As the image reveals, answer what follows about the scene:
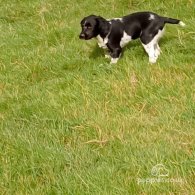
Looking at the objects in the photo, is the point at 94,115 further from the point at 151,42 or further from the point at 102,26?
the point at 102,26

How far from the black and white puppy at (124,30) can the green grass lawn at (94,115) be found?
8.4 inches

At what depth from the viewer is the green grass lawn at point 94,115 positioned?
412 cm

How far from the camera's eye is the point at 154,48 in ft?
23.8

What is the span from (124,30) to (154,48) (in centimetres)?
67

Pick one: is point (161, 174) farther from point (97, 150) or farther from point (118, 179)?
point (97, 150)

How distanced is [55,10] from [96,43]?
8.98ft

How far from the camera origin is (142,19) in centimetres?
746

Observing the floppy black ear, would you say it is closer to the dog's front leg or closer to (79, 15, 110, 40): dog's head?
(79, 15, 110, 40): dog's head

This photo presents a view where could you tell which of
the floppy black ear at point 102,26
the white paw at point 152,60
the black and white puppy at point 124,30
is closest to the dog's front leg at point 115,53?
the black and white puppy at point 124,30

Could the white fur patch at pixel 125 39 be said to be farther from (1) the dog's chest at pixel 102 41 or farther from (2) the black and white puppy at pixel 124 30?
(1) the dog's chest at pixel 102 41

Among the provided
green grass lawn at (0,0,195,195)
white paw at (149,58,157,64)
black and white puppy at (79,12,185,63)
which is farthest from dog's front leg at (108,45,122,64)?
white paw at (149,58,157,64)

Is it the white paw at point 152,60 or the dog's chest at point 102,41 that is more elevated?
the white paw at point 152,60

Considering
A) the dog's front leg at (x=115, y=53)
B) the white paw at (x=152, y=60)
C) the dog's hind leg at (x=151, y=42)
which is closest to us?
the white paw at (x=152, y=60)

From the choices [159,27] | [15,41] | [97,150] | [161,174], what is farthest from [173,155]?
[15,41]
